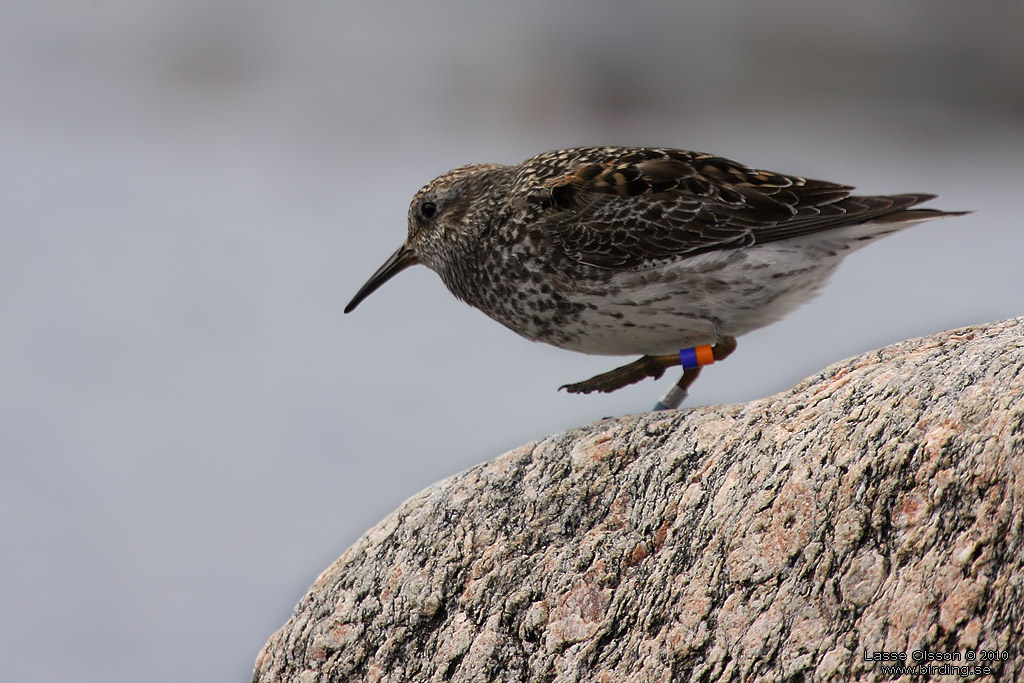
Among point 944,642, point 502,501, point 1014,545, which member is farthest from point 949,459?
point 502,501

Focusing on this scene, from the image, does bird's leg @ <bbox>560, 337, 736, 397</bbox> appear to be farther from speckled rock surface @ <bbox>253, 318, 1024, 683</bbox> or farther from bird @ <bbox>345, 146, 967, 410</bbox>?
speckled rock surface @ <bbox>253, 318, 1024, 683</bbox>

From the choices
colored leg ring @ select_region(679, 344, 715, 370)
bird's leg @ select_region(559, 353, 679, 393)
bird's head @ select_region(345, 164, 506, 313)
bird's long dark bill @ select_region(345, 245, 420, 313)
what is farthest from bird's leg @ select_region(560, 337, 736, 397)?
bird's long dark bill @ select_region(345, 245, 420, 313)

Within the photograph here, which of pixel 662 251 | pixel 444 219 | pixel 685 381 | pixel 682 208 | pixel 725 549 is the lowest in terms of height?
pixel 725 549

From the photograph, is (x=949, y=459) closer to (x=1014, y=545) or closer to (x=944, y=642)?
(x=1014, y=545)

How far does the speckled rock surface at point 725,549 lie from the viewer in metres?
3.94

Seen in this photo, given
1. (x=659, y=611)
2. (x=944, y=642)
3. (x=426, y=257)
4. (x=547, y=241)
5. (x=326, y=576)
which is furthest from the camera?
(x=426, y=257)

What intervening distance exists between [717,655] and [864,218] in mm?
2746

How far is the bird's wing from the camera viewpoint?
5.90 meters

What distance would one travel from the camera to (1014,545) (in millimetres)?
3795

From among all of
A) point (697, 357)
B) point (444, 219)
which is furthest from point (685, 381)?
point (444, 219)

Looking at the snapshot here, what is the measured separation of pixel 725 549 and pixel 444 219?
3278 mm

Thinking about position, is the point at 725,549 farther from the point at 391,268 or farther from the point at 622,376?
the point at 391,268

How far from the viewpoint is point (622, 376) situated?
6.21 m

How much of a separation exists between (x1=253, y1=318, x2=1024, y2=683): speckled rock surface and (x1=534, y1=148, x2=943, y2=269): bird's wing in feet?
3.23
